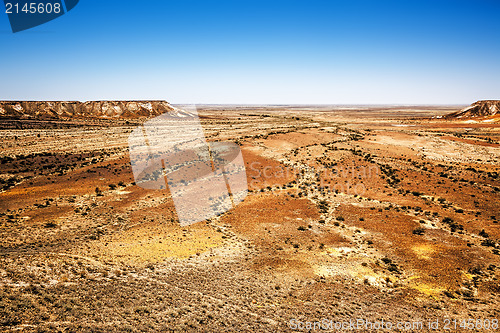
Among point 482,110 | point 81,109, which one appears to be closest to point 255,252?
point 81,109

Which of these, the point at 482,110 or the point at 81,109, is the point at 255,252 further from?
the point at 482,110

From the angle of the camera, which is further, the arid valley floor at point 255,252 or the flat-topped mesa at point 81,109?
the flat-topped mesa at point 81,109

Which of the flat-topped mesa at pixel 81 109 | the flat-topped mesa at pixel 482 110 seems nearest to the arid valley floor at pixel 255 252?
the flat-topped mesa at pixel 81 109

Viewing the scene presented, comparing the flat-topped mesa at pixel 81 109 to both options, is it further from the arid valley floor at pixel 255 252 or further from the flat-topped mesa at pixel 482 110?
the flat-topped mesa at pixel 482 110

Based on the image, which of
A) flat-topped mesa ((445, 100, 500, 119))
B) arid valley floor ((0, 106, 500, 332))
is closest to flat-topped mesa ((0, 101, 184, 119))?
arid valley floor ((0, 106, 500, 332))

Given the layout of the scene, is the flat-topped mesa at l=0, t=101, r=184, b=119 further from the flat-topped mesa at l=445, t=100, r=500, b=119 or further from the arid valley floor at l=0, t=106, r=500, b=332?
the flat-topped mesa at l=445, t=100, r=500, b=119

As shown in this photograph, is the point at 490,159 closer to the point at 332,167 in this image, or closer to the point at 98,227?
the point at 332,167

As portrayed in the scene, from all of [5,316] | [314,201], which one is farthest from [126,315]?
[314,201]
